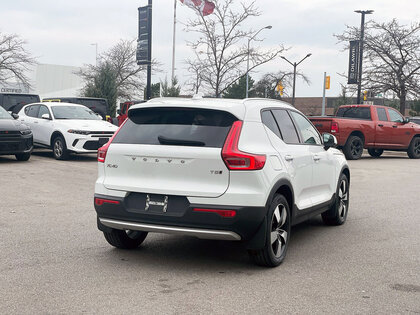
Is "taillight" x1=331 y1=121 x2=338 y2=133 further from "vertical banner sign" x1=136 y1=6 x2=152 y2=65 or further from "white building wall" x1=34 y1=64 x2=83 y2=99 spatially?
"white building wall" x1=34 y1=64 x2=83 y2=99

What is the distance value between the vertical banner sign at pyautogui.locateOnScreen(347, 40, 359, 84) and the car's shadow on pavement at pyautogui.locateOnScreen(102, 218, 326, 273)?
25518 mm

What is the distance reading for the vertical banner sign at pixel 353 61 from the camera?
101ft

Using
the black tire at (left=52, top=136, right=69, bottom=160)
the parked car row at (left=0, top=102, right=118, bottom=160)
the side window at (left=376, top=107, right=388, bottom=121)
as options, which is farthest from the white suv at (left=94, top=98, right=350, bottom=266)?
the side window at (left=376, top=107, right=388, bottom=121)

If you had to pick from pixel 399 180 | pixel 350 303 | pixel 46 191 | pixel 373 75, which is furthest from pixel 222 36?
pixel 350 303

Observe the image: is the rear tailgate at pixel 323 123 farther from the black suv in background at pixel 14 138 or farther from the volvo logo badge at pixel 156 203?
the volvo logo badge at pixel 156 203

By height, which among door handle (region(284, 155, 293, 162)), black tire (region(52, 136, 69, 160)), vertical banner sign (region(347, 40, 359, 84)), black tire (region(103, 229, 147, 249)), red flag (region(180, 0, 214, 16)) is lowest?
black tire (region(103, 229, 147, 249))

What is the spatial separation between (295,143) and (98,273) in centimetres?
256

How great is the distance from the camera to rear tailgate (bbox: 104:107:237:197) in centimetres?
516

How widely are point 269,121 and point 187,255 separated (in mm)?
1633

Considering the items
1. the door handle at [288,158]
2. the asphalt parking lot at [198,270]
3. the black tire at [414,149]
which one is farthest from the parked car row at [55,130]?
the black tire at [414,149]

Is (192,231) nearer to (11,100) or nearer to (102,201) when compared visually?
(102,201)

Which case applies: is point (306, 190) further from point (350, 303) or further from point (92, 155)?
point (92, 155)

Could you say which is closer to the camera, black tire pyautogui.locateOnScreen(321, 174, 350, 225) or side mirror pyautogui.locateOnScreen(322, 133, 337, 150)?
side mirror pyautogui.locateOnScreen(322, 133, 337, 150)

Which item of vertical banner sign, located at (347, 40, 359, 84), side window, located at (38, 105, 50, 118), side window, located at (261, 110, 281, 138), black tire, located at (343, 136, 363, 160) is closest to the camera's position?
side window, located at (261, 110, 281, 138)
